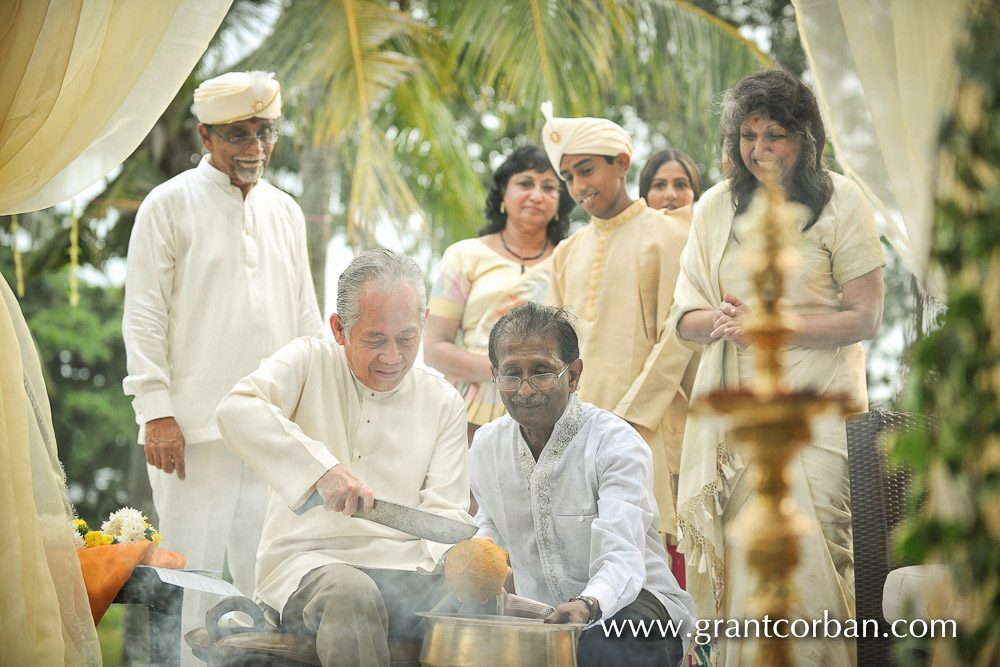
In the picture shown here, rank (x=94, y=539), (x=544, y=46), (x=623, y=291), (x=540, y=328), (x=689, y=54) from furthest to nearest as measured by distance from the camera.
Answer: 1. (x=689, y=54)
2. (x=544, y=46)
3. (x=623, y=291)
4. (x=94, y=539)
5. (x=540, y=328)

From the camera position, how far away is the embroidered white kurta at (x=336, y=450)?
3312mm

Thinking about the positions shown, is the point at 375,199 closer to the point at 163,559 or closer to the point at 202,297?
the point at 202,297

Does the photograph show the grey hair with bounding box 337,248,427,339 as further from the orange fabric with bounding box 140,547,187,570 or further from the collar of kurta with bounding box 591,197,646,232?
the collar of kurta with bounding box 591,197,646,232

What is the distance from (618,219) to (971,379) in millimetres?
Answer: 3072

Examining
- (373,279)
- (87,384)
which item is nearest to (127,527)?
(373,279)

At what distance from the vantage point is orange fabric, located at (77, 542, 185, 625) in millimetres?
3451

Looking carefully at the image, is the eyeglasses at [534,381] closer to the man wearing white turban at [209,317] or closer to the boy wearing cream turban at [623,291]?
the boy wearing cream turban at [623,291]

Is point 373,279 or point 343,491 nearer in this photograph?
point 343,491

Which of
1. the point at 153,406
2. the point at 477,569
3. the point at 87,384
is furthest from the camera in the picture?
the point at 87,384

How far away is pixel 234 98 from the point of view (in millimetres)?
4504

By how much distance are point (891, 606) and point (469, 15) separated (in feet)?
21.8

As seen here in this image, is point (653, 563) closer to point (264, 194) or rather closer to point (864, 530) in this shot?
point (864, 530)

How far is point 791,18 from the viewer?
13.9 metres

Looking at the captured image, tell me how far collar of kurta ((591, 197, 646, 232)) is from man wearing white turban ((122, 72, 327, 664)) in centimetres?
134
